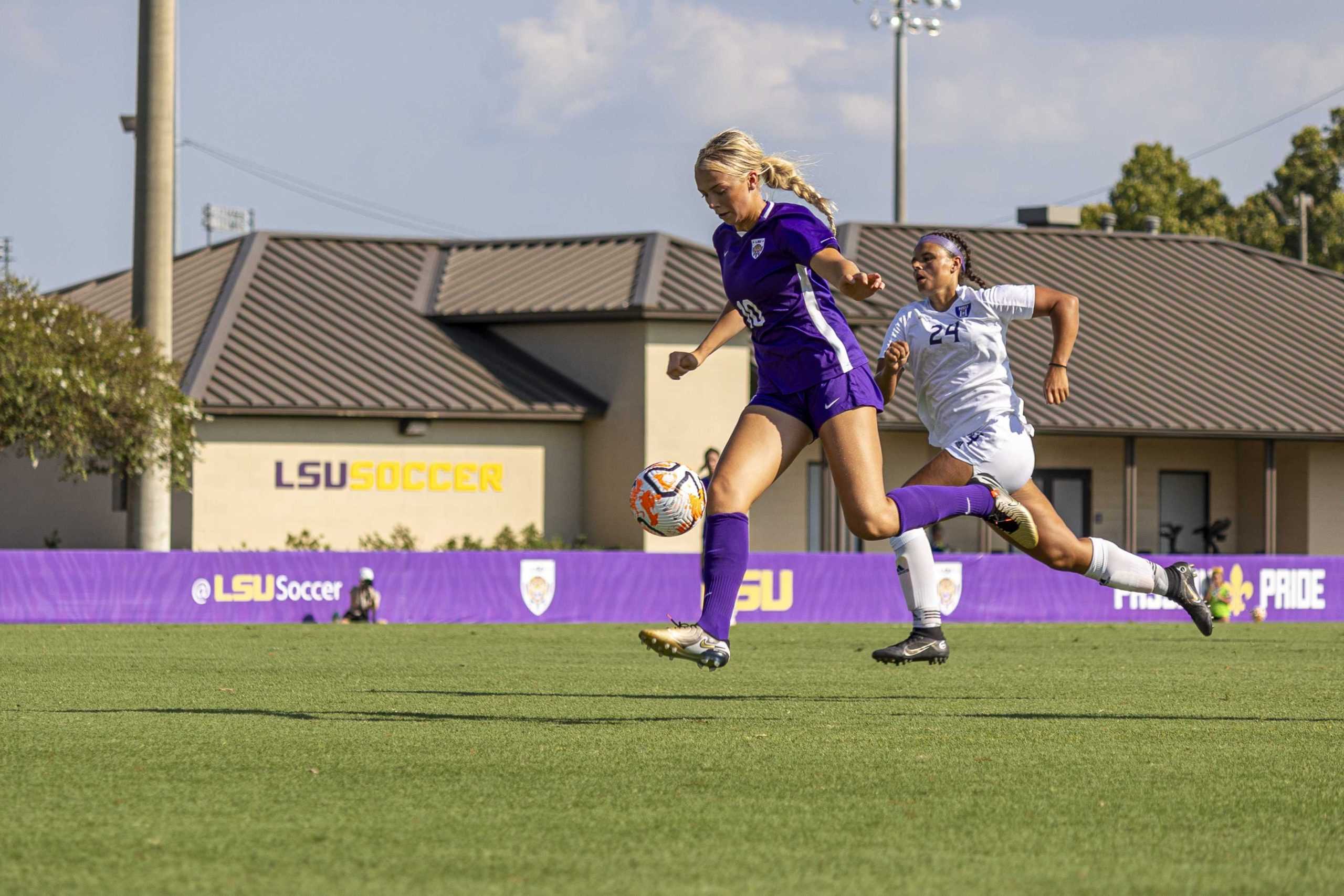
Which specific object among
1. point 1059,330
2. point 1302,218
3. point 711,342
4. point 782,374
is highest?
point 1302,218

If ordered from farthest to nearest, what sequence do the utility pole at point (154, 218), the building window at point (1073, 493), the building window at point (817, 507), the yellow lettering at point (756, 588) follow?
the building window at point (1073, 493) < the building window at point (817, 507) < the utility pole at point (154, 218) < the yellow lettering at point (756, 588)

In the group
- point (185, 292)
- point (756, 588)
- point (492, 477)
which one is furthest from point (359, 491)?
point (756, 588)

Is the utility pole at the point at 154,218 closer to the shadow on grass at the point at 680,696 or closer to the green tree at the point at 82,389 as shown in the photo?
the green tree at the point at 82,389

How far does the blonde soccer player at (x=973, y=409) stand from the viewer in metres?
8.21

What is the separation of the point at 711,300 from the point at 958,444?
23229 millimetres

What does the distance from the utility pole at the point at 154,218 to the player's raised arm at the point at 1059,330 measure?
18287 mm

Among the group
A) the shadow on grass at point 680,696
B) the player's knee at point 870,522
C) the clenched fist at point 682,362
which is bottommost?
the shadow on grass at point 680,696

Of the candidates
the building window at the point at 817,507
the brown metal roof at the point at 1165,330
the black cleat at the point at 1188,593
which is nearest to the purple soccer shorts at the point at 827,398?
the black cleat at the point at 1188,593

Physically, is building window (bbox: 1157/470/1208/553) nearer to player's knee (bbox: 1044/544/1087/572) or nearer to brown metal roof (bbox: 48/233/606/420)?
brown metal roof (bbox: 48/233/606/420)

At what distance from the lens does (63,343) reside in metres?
24.5

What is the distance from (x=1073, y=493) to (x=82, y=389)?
20064 millimetres

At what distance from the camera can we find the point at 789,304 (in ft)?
24.3

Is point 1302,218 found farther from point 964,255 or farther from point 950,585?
point 964,255

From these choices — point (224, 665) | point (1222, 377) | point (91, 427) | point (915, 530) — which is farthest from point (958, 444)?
point (1222, 377)
